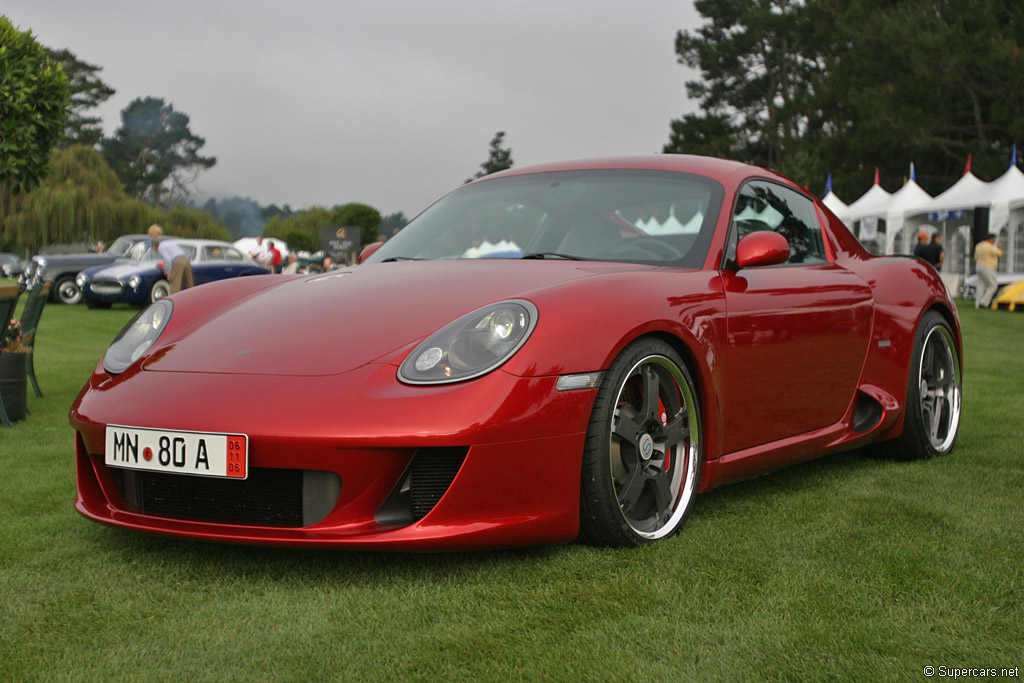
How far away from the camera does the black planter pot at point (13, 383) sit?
565cm

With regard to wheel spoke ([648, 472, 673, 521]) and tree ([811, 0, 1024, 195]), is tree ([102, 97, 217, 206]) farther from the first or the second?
wheel spoke ([648, 472, 673, 521])

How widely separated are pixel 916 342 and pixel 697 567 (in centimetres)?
219

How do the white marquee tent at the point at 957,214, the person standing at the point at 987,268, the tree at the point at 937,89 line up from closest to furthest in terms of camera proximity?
1. the person standing at the point at 987,268
2. the white marquee tent at the point at 957,214
3. the tree at the point at 937,89

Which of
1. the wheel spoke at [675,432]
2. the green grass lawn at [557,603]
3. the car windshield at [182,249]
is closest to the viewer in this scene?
the green grass lawn at [557,603]

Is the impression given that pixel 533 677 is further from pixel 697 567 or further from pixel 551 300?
pixel 551 300

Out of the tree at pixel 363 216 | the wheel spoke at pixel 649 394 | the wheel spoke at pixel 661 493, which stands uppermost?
the tree at pixel 363 216

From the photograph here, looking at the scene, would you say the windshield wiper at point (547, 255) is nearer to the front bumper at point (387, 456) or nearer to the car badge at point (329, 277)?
the car badge at point (329, 277)

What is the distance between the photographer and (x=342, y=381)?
2.70 m

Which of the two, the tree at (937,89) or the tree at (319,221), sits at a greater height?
the tree at (937,89)

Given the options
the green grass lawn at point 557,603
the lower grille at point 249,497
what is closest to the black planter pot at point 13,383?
the green grass lawn at point 557,603

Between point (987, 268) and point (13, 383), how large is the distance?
18.2 m

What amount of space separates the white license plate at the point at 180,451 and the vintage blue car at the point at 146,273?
58.0 feet

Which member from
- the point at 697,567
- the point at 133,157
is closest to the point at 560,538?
the point at 697,567

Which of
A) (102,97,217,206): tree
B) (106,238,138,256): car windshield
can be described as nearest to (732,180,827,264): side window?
(106,238,138,256): car windshield
